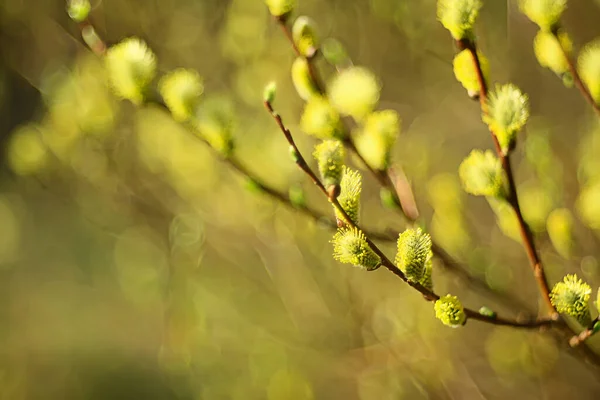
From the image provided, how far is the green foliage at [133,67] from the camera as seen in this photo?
516 millimetres

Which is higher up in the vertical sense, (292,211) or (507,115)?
(292,211)

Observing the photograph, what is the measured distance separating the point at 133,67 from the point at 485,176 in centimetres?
32

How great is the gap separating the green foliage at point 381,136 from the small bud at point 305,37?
3.3 inches

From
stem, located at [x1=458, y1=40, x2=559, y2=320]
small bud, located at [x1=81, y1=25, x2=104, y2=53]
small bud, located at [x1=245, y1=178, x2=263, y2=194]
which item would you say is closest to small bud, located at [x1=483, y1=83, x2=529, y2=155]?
stem, located at [x1=458, y1=40, x2=559, y2=320]

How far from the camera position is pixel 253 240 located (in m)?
1.33

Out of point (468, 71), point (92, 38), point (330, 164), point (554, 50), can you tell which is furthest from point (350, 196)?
point (92, 38)

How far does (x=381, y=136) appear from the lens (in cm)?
50

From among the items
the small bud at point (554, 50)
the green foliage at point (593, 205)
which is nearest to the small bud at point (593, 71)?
the small bud at point (554, 50)

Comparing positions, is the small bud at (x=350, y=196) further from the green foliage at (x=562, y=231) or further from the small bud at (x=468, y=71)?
the green foliage at (x=562, y=231)

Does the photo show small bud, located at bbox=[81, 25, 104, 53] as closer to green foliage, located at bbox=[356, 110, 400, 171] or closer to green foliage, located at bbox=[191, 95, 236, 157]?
green foliage, located at bbox=[191, 95, 236, 157]

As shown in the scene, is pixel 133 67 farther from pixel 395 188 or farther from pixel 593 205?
pixel 593 205

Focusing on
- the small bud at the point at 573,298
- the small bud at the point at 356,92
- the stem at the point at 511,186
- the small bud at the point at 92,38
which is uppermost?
the small bud at the point at 92,38

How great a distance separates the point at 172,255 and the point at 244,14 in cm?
57

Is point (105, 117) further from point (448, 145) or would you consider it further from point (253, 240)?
point (448, 145)
